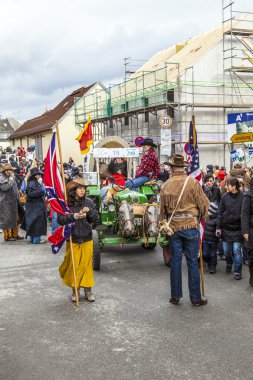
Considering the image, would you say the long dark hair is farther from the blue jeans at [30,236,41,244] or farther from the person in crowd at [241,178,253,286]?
the blue jeans at [30,236,41,244]

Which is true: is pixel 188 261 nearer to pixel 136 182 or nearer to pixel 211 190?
pixel 211 190

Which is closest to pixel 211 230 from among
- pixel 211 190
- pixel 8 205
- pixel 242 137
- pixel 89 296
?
pixel 211 190

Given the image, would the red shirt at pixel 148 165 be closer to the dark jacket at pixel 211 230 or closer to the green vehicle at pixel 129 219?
the green vehicle at pixel 129 219

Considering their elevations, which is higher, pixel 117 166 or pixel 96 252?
pixel 117 166

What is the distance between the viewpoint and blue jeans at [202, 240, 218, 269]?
844cm

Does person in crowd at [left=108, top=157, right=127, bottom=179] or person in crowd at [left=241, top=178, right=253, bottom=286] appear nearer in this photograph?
person in crowd at [left=241, top=178, right=253, bottom=286]

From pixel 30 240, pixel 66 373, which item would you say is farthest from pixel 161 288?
pixel 30 240

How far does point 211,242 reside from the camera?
8539mm

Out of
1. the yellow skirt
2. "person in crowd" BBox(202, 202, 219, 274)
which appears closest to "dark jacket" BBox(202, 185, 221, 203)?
"person in crowd" BBox(202, 202, 219, 274)

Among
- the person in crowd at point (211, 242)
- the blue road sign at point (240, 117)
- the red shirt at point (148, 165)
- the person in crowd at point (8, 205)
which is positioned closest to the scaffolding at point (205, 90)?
the blue road sign at point (240, 117)

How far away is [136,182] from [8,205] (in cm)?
402

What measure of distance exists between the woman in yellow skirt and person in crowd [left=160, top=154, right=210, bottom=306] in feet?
3.61

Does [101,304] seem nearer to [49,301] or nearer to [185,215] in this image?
[49,301]

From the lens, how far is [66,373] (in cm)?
452
